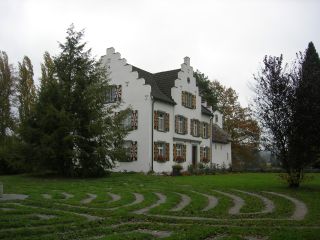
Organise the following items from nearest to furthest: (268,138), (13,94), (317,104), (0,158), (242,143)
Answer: (317,104)
(268,138)
(0,158)
(13,94)
(242,143)

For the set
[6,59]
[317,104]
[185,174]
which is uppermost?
[6,59]

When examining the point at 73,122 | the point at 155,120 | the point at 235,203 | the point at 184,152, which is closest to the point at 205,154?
the point at 184,152

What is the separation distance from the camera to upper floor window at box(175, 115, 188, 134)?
123ft

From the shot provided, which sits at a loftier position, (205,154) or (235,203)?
(205,154)

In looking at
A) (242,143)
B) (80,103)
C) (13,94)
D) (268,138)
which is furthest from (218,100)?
(268,138)

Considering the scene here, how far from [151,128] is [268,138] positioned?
15335mm

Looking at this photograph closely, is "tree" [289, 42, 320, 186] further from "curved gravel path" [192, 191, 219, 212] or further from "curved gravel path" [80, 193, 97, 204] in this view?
"curved gravel path" [80, 193, 97, 204]

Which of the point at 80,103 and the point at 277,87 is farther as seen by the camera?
the point at 80,103

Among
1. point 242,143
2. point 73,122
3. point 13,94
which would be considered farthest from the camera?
point 242,143

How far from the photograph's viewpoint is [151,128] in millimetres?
33781

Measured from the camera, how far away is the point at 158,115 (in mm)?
34812

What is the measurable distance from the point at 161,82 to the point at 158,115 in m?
4.99

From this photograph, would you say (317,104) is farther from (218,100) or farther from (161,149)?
(218,100)

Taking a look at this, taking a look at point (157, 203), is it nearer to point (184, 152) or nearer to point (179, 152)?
point (179, 152)
